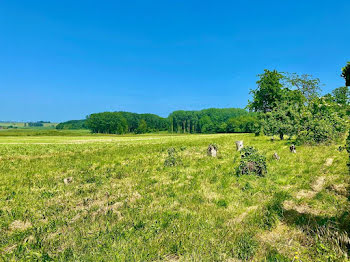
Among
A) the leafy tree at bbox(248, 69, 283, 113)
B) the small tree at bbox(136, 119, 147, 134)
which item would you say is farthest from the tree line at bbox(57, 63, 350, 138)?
the small tree at bbox(136, 119, 147, 134)

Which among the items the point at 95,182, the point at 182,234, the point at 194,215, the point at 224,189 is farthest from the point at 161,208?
the point at 95,182

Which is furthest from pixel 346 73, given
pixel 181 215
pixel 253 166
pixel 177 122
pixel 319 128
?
pixel 177 122

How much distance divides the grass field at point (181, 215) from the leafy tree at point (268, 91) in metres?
42.6

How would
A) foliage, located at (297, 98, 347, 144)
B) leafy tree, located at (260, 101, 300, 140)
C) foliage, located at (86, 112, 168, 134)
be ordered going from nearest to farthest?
foliage, located at (297, 98, 347, 144) < leafy tree, located at (260, 101, 300, 140) < foliage, located at (86, 112, 168, 134)

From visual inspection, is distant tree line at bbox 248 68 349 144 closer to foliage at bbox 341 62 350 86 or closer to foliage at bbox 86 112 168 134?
foliage at bbox 341 62 350 86

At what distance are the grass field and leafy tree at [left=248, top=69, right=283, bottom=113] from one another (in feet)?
140

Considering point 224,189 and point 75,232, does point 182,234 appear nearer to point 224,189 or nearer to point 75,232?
point 75,232

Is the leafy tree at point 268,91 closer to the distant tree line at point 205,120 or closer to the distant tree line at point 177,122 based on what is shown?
the distant tree line at point 177,122

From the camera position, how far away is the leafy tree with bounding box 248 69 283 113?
5010 cm

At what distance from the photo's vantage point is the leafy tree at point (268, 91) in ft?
164

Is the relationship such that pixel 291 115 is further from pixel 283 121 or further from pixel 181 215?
pixel 181 215

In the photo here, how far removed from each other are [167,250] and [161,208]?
2.51 meters

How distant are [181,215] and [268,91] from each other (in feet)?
171

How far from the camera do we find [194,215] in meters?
6.60
